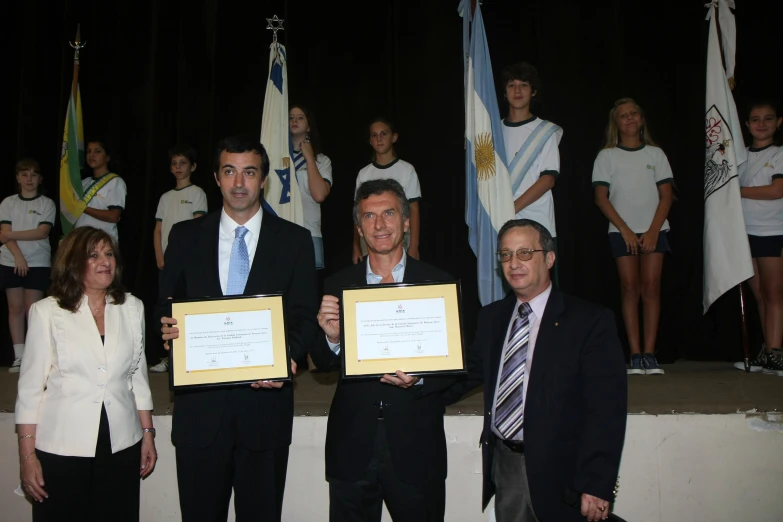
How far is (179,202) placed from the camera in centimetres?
490

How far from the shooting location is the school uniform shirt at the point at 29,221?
16.5ft

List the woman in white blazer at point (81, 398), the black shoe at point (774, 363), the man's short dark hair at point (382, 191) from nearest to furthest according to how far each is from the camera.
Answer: the man's short dark hair at point (382, 191) < the woman in white blazer at point (81, 398) < the black shoe at point (774, 363)

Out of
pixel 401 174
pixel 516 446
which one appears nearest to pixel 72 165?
pixel 401 174

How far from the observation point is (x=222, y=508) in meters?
2.24

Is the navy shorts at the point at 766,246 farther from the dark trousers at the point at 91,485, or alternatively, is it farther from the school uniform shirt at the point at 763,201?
the dark trousers at the point at 91,485

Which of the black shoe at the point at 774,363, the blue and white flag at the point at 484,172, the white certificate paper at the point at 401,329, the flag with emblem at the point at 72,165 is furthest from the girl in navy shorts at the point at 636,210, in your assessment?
the flag with emblem at the point at 72,165

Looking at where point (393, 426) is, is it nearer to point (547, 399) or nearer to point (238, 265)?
point (547, 399)

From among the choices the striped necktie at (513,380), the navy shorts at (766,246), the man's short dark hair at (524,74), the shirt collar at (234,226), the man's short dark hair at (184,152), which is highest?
the man's short dark hair at (524,74)

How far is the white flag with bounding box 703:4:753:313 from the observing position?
4094 millimetres

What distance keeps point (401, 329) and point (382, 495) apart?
1.85 feet

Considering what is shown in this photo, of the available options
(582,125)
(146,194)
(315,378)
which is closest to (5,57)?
(146,194)

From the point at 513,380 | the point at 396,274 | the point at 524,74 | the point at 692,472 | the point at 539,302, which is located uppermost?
the point at 524,74

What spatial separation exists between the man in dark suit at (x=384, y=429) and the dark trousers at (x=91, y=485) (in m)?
0.87

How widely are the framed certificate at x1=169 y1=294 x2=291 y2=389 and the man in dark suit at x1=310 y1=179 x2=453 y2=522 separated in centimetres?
16
